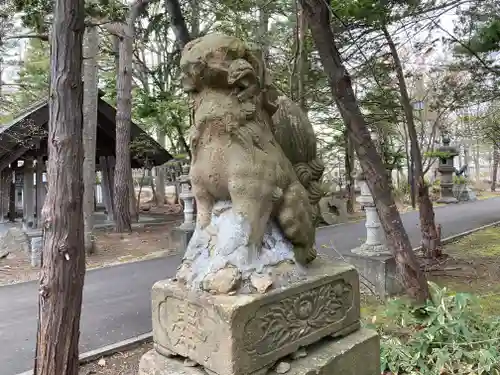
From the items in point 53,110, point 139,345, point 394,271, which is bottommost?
point 139,345

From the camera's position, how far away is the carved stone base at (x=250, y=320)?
5.33ft

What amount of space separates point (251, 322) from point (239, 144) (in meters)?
0.73

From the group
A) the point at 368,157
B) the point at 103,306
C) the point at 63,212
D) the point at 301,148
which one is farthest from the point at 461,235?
the point at 63,212

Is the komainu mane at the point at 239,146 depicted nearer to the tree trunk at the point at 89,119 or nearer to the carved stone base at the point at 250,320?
the carved stone base at the point at 250,320

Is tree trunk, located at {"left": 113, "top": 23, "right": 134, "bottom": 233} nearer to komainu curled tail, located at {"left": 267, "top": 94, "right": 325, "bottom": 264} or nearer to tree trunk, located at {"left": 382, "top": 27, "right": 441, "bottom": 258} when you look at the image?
tree trunk, located at {"left": 382, "top": 27, "right": 441, "bottom": 258}

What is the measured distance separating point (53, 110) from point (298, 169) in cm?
184

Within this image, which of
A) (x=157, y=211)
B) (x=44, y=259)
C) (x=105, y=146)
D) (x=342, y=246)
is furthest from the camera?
(x=157, y=211)

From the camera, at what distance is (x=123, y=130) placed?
10.6 meters

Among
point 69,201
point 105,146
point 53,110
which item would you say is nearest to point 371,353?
point 69,201

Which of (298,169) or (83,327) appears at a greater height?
(298,169)

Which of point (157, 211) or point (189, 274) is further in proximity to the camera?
point (157, 211)

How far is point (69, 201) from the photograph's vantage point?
117 inches

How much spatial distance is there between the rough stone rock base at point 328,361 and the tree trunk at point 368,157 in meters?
1.78

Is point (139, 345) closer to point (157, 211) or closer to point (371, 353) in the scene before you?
point (371, 353)
